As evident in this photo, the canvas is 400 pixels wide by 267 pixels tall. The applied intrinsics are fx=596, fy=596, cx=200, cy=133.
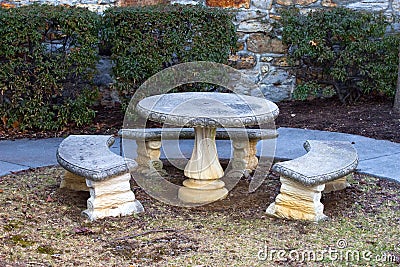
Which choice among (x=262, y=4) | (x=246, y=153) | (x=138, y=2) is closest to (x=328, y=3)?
(x=262, y=4)

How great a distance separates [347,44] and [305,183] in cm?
382

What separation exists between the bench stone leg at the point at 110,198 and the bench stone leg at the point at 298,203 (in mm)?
991

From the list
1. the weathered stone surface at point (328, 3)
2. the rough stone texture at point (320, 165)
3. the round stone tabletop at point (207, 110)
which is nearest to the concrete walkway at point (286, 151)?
the rough stone texture at point (320, 165)

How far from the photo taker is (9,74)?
19.5 ft

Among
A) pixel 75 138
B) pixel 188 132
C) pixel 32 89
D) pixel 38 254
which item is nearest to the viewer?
pixel 38 254

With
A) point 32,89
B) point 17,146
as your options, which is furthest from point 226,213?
point 32,89

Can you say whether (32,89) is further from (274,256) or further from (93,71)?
(274,256)

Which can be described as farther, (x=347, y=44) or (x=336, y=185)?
(x=347, y=44)

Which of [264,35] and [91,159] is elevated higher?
[264,35]

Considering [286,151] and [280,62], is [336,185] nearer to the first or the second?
[286,151]

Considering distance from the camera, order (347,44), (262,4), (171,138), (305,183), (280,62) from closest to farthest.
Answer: (305,183), (171,138), (347,44), (262,4), (280,62)

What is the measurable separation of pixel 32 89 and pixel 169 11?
5.33 ft

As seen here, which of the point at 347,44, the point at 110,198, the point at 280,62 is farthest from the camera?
the point at 280,62

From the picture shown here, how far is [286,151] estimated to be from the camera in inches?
216
